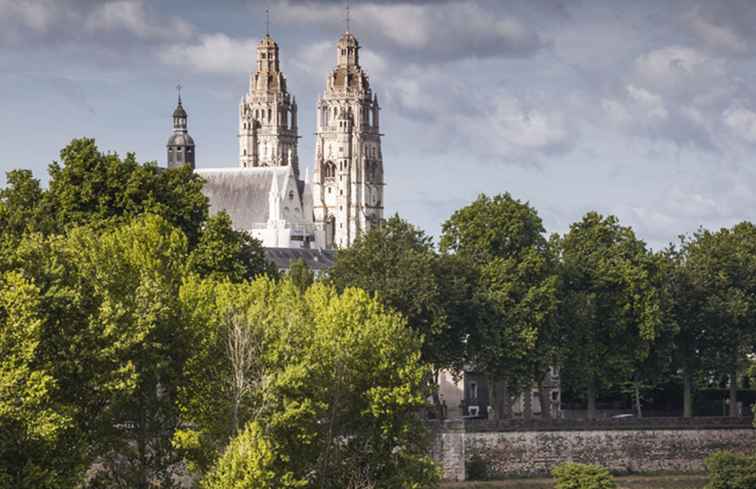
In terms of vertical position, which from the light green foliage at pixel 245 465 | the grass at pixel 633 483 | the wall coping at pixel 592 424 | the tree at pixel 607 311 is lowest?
the grass at pixel 633 483

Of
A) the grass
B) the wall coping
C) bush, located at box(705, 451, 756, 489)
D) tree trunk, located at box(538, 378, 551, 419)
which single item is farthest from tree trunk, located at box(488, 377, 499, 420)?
bush, located at box(705, 451, 756, 489)

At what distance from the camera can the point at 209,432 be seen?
74.6 m

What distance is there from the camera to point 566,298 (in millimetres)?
117562

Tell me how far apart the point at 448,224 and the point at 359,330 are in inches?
1560

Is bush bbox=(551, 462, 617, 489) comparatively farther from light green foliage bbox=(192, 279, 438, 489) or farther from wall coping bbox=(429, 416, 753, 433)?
light green foliage bbox=(192, 279, 438, 489)

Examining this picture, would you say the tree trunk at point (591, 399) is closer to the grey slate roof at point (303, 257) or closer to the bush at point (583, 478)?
the bush at point (583, 478)

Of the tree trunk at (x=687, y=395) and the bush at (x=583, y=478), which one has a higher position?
the tree trunk at (x=687, y=395)

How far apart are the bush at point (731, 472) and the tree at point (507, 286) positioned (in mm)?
13548

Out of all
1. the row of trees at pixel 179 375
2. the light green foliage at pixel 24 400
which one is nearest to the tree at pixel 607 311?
the row of trees at pixel 179 375

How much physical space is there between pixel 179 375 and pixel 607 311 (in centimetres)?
4956

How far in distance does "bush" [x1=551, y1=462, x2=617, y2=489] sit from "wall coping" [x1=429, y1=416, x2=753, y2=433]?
270 inches

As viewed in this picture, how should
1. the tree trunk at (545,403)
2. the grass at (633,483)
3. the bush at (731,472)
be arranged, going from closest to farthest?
the bush at (731,472) < the grass at (633,483) < the tree trunk at (545,403)

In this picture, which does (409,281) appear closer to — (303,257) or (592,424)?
(592,424)

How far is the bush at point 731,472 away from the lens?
9969 centimetres
